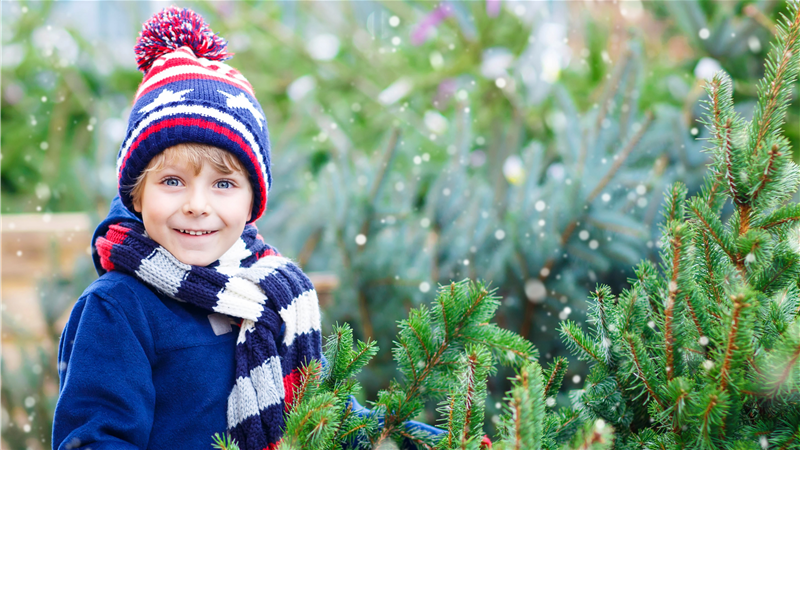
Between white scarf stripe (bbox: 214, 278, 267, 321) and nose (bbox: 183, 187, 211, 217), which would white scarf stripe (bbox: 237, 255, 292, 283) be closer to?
white scarf stripe (bbox: 214, 278, 267, 321)

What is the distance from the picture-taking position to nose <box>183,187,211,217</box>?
116 centimetres

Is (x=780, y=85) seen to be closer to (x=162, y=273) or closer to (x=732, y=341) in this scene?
(x=732, y=341)

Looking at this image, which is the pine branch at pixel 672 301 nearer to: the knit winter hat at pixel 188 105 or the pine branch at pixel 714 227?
the pine branch at pixel 714 227

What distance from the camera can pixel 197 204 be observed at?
116 cm

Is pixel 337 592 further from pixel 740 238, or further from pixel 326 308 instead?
pixel 326 308

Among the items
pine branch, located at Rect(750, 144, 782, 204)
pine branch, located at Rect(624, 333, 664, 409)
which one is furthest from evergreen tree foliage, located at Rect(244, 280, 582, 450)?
pine branch, located at Rect(750, 144, 782, 204)

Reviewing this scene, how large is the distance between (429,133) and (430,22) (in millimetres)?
727

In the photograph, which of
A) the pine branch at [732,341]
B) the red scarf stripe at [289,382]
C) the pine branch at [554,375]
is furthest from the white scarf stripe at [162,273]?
the pine branch at [732,341]

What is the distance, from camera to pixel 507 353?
3.32 feet

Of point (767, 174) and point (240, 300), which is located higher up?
point (767, 174)

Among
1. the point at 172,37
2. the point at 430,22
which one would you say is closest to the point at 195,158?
the point at 172,37

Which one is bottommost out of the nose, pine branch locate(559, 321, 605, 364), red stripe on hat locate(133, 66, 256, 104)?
pine branch locate(559, 321, 605, 364)

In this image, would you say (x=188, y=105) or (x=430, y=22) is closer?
(x=188, y=105)

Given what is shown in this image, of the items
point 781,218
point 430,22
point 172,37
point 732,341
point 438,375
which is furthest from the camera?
point 430,22
